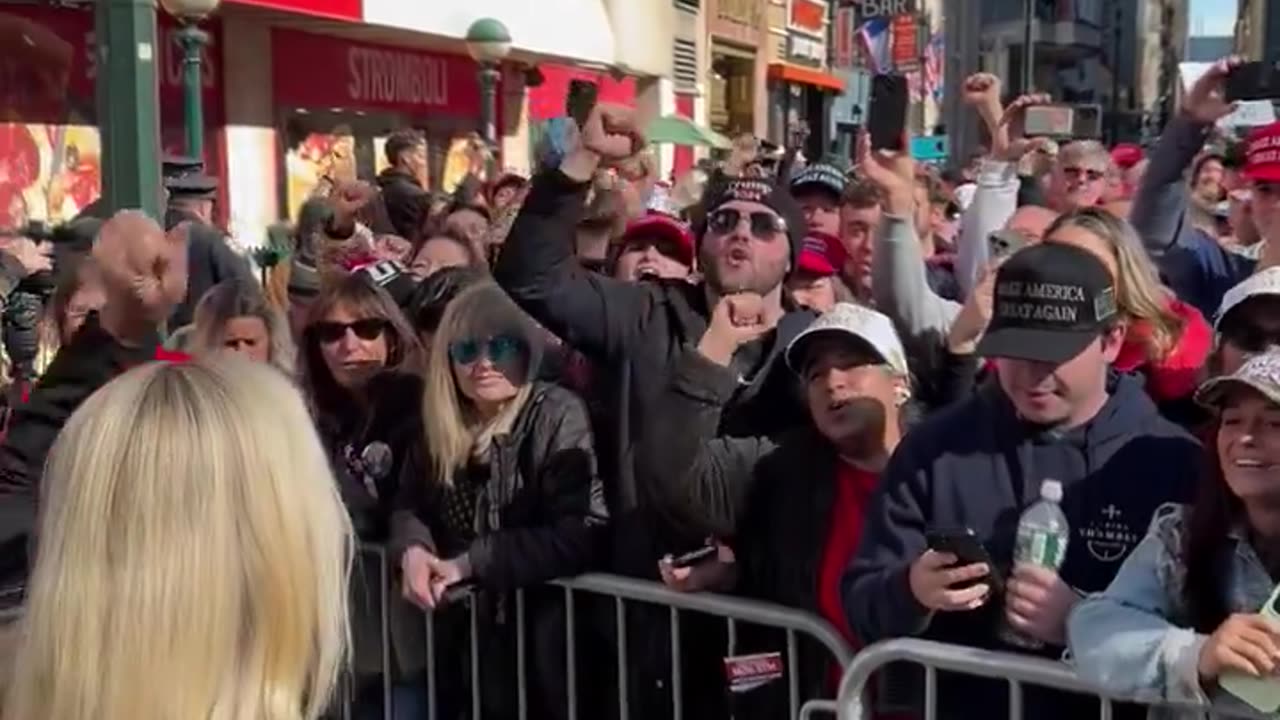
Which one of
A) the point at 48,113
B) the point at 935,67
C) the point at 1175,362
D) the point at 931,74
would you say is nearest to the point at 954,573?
the point at 1175,362

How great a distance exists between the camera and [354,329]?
463cm

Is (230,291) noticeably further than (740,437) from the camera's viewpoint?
Yes

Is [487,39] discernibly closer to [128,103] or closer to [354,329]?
[128,103]

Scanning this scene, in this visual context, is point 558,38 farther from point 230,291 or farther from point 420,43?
point 230,291

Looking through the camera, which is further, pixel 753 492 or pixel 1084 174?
pixel 1084 174

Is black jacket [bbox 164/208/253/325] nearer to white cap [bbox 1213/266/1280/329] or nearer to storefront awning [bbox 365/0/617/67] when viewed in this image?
white cap [bbox 1213/266/1280/329]

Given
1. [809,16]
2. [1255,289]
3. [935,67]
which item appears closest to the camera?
[1255,289]

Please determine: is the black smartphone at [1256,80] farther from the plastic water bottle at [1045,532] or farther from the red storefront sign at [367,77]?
the red storefront sign at [367,77]

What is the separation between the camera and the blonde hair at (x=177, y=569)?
1937 millimetres

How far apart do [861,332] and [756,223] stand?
0.84 meters

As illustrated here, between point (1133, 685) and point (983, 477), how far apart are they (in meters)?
0.54

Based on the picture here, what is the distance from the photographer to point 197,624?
6.40ft

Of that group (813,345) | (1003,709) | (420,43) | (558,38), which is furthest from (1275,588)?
(558,38)

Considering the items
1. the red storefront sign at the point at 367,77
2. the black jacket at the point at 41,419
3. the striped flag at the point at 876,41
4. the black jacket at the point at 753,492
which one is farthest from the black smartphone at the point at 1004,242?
the striped flag at the point at 876,41
